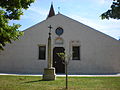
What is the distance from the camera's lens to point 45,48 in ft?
65.1

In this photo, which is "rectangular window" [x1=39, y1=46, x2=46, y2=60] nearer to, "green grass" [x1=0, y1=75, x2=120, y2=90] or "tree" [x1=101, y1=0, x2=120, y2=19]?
"green grass" [x1=0, y1=75, x2=120, y2=90]

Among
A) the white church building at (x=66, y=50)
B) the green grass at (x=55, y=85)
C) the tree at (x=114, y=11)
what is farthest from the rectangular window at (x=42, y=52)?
the tree at (x=114, y=11)

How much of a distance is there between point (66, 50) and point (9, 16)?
1188cm

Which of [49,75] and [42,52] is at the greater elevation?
[42,52]

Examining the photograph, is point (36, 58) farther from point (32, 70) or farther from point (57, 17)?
point (57, 17)

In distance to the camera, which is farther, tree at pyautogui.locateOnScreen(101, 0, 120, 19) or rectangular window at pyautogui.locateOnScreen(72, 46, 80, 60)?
rectangular window at pyautogui.locateOnScreen(72, 46, 80, 60)

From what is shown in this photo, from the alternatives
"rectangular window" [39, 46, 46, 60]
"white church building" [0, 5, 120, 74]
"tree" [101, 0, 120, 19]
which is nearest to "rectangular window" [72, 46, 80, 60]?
"white church building" [0, 5, 120, 74]

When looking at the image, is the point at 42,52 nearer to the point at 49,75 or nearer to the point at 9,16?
the point at 49,75

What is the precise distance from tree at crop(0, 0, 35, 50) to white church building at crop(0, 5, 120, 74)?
443 inches

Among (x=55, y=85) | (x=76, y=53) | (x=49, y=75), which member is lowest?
(x=55, y=85)

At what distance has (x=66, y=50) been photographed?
1959cm

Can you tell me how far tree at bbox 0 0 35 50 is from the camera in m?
7.65

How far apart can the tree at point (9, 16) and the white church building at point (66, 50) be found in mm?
11253

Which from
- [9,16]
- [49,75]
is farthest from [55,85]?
[9,16]
